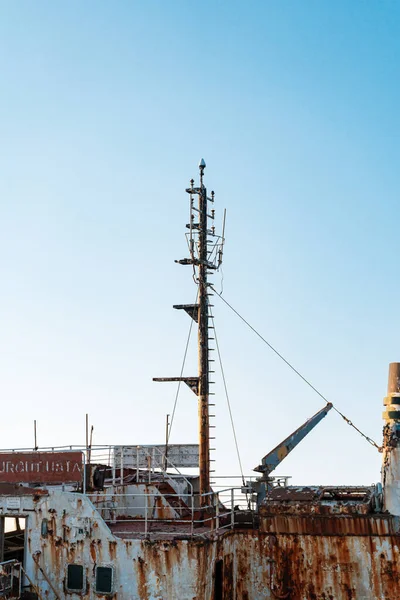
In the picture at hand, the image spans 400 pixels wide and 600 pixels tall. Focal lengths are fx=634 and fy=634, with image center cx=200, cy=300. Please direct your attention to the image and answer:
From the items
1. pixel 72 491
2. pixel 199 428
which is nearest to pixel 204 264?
pixel 199 428

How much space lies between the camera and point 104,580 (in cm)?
1648

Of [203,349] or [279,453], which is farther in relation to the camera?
[279,453]

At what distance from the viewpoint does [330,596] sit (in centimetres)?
1644

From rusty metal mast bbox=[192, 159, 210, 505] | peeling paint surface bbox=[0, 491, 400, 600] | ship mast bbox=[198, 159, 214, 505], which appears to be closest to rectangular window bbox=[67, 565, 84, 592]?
peeling paint surface bbox=[0, 491, 400, 600]

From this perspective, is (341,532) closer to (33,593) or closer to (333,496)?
(333,496)

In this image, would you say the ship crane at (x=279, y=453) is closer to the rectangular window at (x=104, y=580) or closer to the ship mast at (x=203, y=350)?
the ship mast at (x=203, y=350)

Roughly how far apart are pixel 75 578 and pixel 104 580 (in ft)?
3.14

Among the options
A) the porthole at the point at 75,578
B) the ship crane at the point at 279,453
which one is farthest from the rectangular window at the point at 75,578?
the ship crane at the point at 279,453

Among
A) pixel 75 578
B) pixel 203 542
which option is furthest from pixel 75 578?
pixel 203 542

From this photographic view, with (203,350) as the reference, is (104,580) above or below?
below

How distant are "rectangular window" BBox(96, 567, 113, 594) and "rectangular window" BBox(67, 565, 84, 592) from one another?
550mm

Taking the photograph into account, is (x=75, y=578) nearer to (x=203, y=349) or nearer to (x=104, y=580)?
(x=104, y=580)

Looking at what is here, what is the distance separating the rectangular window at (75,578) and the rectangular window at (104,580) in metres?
0.55

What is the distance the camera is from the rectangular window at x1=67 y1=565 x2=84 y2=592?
55.3 feet
